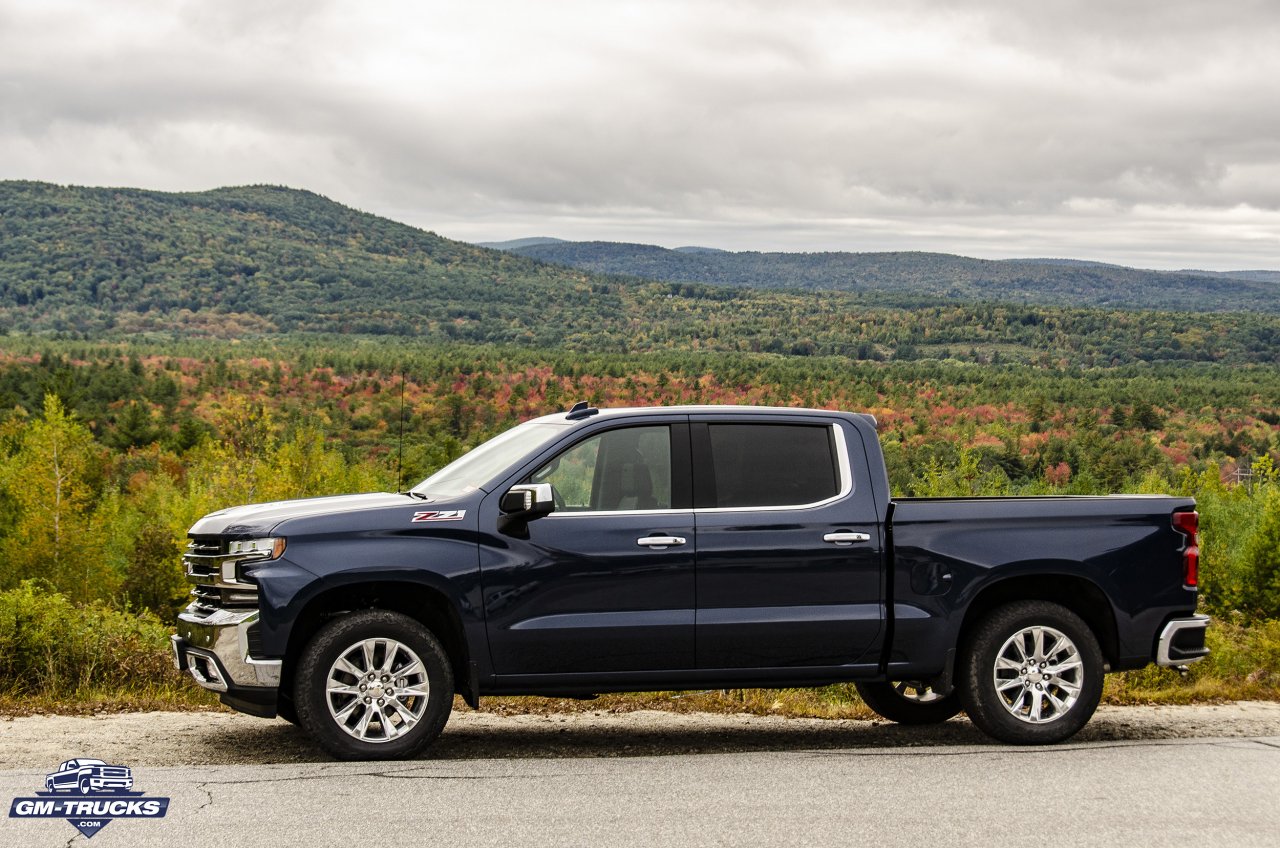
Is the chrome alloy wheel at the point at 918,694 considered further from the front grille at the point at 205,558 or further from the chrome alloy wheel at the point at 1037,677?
the front grille at the point at 205,558

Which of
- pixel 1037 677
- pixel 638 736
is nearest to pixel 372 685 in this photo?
pixel 638 736

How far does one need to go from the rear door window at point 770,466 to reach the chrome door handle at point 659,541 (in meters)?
0.29

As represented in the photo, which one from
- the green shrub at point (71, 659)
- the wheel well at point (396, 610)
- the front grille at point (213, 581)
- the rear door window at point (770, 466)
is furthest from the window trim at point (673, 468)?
the green shrub at point (71, 659)

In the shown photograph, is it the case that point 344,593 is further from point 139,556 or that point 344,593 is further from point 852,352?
point 852,352

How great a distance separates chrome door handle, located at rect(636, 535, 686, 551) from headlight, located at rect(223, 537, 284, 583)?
75.9 inches

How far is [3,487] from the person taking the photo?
50.8 metres

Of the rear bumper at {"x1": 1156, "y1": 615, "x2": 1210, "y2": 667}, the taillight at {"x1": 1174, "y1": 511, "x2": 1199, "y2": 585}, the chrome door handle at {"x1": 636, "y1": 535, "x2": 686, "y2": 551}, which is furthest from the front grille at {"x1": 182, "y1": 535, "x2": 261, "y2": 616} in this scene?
the taillight at {"x1": 1174, "y1": 511, "x2": 1199, "y2": 585}

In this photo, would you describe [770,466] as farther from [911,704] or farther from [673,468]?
[911,704]

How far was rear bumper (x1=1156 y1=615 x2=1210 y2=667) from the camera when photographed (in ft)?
25.7

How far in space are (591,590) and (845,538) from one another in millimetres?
1460

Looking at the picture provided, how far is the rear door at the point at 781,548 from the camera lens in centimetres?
732

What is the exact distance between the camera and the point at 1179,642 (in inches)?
310

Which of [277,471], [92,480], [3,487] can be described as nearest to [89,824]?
[277,471]

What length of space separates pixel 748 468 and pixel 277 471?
41480 mm
